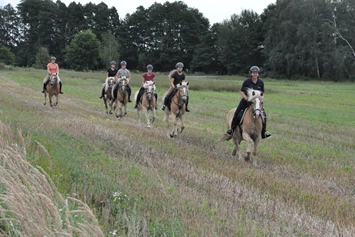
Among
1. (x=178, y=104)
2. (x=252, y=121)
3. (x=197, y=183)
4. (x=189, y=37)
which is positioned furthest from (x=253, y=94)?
(x=189, y=37)

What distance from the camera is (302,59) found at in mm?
66938

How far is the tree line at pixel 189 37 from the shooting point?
6203 centimetres

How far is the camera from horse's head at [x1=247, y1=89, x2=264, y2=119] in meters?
9.33

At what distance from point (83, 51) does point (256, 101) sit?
91.3 meters

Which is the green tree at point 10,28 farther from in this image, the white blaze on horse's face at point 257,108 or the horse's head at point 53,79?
the white blaze on horse's face at point 257,108

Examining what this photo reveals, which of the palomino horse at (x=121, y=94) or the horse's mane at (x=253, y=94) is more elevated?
the horse's mane at (x=253, y=94)

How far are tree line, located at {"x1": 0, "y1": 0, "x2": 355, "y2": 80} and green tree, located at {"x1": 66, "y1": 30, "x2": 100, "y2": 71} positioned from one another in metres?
0.24

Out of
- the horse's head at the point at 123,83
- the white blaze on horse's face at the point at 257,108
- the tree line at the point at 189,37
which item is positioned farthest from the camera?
the tree line at the point at 189,37

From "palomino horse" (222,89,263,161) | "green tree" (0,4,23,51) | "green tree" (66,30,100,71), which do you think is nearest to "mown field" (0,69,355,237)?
"palomino horse" (222,89,263,161)

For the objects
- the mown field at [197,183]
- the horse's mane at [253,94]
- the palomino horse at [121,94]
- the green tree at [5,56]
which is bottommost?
the mown field at [197,183]

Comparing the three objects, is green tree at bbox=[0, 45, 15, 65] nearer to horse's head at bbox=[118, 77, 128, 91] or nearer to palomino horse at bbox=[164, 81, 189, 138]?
horse's head at bbox=[118, 77, 128, 91]

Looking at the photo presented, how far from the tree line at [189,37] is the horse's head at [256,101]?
52016 mm

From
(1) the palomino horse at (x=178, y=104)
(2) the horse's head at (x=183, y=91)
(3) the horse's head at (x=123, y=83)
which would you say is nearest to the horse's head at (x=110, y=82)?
(3) the horse's head at (x=123, y=83)

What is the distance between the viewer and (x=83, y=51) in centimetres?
9594
